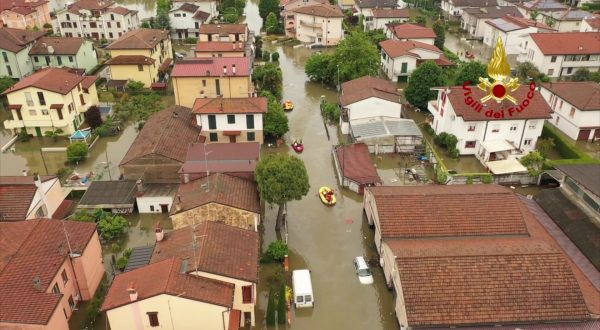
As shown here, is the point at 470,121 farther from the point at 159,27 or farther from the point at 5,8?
the point at 5,8

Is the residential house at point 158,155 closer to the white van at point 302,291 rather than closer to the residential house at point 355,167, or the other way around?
the residential house at point 355,167

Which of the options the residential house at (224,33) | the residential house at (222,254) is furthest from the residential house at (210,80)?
the residential house at (222,254)

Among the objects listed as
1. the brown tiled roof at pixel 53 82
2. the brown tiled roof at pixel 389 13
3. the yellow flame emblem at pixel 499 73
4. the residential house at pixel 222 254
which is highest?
the yellow flame emblem at pixel 499 73

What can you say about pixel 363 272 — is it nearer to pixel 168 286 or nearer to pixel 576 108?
pixel 168 286

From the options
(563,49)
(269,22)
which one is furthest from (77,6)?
(563,49)

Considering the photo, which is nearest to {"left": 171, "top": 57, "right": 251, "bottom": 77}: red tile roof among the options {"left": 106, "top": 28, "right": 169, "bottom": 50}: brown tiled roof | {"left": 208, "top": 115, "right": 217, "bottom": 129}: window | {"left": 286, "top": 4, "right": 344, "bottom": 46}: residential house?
{"left": 208, "top": 115, "right": 217, "bottom": 129}: window

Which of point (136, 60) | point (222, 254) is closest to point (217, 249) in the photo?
point (222, 254)
